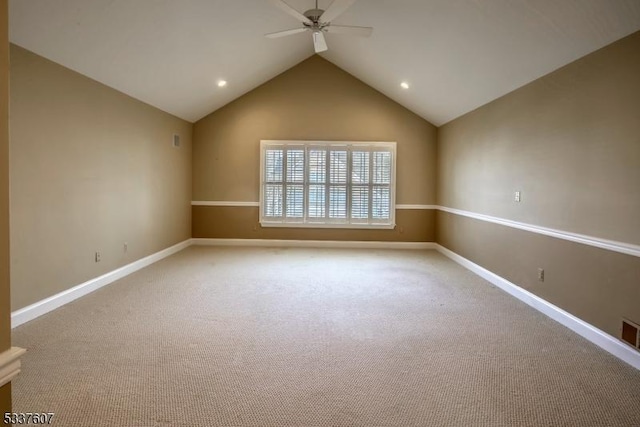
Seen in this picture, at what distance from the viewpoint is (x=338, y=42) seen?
18.5 feet

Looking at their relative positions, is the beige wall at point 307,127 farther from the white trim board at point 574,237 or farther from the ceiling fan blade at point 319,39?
the ceiling fan blade at point 319,39

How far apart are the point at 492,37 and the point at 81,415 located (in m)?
4.18

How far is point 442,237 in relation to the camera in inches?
257

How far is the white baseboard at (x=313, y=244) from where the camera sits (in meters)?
6.84

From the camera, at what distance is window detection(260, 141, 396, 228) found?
6.75 m

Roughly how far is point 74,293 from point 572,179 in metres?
4.75

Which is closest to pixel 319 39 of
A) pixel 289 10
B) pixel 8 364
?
pixel 289 10

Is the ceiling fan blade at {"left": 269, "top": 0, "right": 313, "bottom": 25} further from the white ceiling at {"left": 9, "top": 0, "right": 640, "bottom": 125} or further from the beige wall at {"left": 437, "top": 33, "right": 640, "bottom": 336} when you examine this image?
the beige wall at {"left": 437, "top": 33, "right": 640, "bottom": 336}

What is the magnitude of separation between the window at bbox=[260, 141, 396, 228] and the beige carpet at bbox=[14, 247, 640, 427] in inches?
106

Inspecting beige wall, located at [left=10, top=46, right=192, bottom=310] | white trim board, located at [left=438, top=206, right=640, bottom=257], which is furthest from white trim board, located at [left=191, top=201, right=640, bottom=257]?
beige wall, located at [left=10, top=46, right=192, bottom=310]

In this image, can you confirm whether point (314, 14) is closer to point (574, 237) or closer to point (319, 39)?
point (319, 39)

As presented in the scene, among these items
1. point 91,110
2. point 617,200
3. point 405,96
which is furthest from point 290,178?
point 617,200

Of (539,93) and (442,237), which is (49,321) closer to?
(539,93)

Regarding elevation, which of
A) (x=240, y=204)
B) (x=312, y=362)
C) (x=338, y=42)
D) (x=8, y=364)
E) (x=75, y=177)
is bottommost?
(x=312, y=362)
